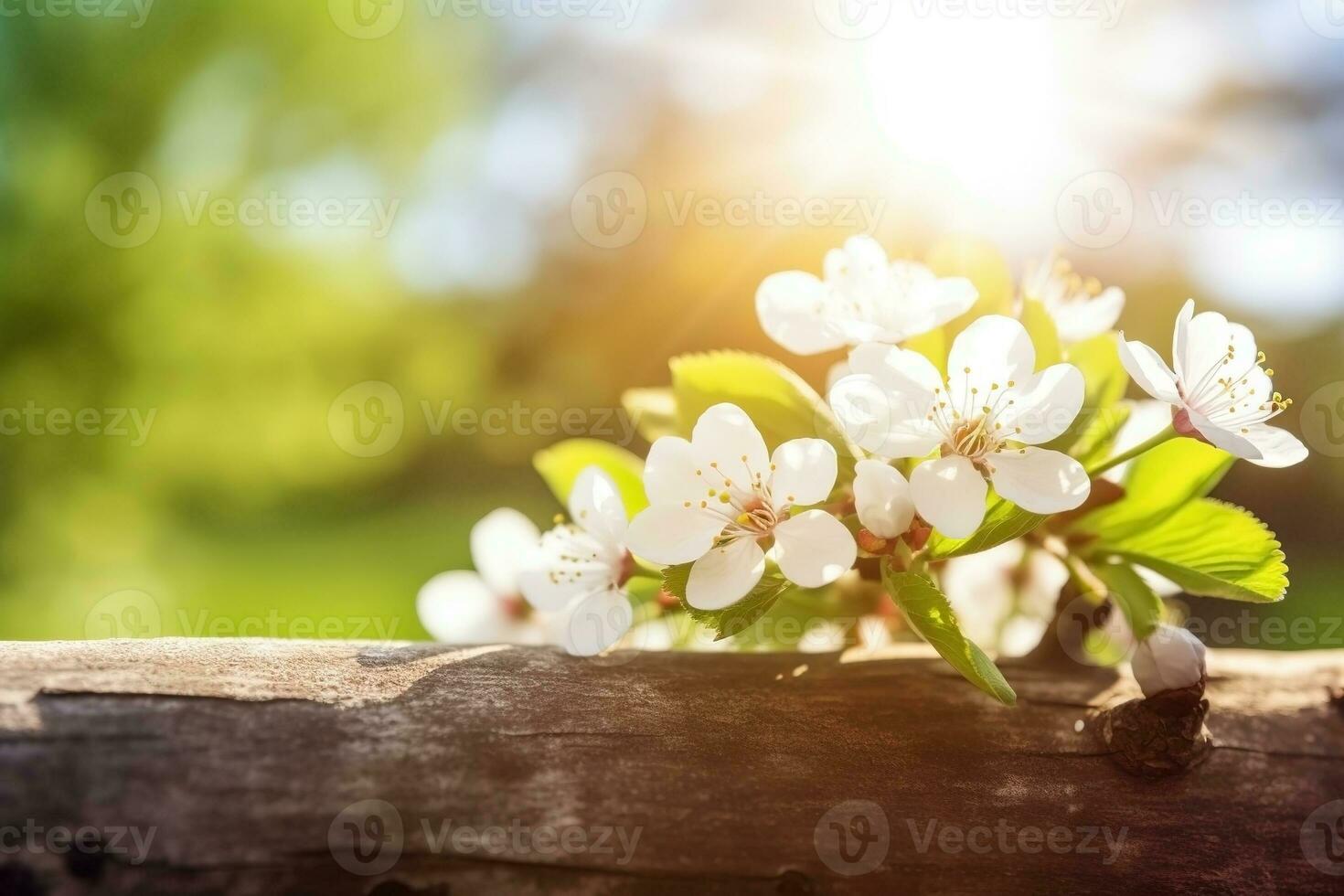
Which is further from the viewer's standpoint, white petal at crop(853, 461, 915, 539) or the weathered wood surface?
white petal at crop(853, 461, 915, 539)

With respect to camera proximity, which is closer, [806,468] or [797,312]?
[806,468]

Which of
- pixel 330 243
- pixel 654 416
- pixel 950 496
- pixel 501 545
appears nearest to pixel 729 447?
pixel 950 496

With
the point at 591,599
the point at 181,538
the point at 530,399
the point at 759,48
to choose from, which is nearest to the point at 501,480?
the point at 530,399

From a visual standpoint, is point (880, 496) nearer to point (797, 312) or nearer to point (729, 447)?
point (729, 447)

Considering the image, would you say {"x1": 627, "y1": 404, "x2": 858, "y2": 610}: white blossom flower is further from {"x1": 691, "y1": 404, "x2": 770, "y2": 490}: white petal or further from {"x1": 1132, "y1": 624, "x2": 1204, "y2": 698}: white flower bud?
{"x1": 1132, "y1": 624, "x2": 1204, "y2": 698}: white flower bud

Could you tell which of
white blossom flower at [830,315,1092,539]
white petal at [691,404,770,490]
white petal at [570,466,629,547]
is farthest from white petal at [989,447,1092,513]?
white petal at [570,466,629,547]

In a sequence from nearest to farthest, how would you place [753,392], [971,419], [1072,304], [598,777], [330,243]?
1. [598,777]
2. [971,419]
3. [753,392]
4. [1072,304]
5. [330,243]
